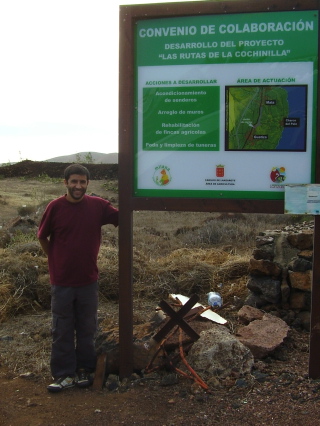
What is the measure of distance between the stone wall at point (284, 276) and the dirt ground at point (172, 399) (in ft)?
3.27

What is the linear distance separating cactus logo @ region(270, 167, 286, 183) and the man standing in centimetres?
145

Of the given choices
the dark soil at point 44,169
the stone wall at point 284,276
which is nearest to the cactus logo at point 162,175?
the stone wall at point 284,276

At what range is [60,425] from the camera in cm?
371

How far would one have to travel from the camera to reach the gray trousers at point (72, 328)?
14.7 ft

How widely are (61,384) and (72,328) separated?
1.49 ft

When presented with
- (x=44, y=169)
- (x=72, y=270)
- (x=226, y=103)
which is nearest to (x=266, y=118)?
(x=226, y=103)

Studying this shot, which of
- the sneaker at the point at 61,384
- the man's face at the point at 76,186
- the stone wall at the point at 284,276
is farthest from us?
the stone wall at the point at 284,276

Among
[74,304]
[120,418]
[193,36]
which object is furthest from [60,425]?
[193,36]

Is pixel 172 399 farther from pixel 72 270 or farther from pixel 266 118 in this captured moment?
pixel 266 118

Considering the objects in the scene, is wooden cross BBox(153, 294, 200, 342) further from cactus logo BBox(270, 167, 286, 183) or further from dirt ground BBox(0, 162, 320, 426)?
cactus logo BBox(270, 167, 286, 183)

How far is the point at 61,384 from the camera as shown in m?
4.35

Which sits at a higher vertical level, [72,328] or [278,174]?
[278,174]

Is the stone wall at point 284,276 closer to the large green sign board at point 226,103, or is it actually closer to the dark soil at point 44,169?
the large green sign board at point 226,103

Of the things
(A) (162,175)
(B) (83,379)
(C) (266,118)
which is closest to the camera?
(C) (266,118)
